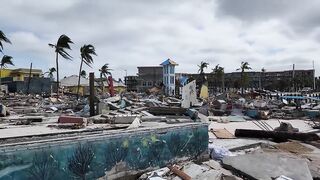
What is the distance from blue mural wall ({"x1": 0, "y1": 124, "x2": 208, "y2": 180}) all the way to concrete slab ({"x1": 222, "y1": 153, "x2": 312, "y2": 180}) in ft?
3.61

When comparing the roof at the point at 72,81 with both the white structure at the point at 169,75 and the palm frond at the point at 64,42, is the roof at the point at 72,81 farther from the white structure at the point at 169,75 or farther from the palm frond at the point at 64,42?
the palm frond at the point at 64,42

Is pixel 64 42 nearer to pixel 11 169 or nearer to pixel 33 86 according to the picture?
pixel 33 86

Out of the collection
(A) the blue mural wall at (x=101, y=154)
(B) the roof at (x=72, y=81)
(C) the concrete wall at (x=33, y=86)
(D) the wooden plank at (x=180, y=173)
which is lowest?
(D) the wooden plank at (x=180, y=173)

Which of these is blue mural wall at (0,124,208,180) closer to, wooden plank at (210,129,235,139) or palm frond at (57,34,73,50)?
wooden plank at (210,129,235,139)

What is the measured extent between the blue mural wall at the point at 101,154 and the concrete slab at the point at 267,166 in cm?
110

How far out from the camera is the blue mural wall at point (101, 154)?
6.19 meters

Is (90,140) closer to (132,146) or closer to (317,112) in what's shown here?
(132,146)

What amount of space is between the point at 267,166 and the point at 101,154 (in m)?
3.81

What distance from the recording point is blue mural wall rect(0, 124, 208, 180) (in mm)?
6191

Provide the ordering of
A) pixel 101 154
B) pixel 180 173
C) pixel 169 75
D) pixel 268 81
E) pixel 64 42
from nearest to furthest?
pixel 101 154 < pixel 180 173 < pixel 64 42 < pixel 169 75 < pixel 268 81

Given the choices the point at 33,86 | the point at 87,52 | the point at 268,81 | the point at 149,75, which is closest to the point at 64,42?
the point at 87,52

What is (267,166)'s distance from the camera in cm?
887

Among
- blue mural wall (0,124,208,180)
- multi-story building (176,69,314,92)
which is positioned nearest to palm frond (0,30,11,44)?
blue mural wall (0,124,208,180)

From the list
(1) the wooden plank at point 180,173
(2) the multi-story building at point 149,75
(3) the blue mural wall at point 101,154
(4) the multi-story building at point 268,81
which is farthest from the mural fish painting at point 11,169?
(2) the multi-story building at point 149,75
